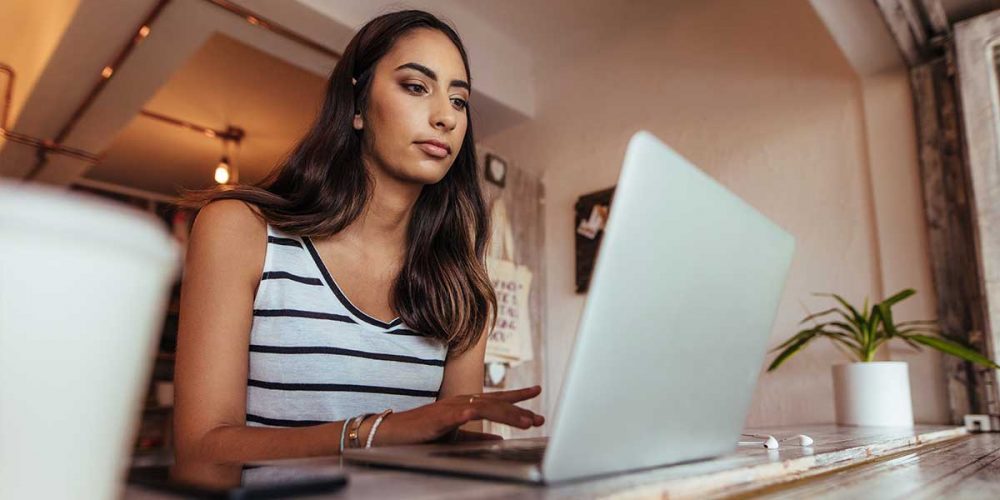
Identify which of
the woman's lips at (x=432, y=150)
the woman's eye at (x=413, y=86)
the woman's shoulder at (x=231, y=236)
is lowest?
the woman's shoulder at (x=231, y=236)

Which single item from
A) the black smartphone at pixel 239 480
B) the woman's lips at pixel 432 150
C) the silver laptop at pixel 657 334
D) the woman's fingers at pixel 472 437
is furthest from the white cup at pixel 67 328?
the woman's lips at pixel 432 150

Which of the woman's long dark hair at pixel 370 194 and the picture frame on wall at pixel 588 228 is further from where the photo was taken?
the picture frame on wall at pixel 588 228

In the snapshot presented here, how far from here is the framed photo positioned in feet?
8.68

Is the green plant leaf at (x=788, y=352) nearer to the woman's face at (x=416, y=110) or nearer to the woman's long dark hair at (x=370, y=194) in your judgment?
the woman's long dark hair at (x=370, y=194)

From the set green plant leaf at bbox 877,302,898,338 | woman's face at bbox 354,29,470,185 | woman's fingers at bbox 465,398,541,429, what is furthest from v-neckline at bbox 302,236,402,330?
green plant leaf at bbox 877,302,898,338

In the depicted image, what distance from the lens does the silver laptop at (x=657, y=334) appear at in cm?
40

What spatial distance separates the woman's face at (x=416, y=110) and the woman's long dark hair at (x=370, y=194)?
0.11 feet

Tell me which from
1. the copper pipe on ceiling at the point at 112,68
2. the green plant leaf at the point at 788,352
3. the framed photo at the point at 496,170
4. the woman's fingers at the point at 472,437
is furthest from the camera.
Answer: the framed photo at the point at 496,170

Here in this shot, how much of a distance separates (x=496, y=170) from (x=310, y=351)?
170 cm

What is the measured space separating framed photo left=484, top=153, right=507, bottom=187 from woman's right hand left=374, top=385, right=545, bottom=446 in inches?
77.5

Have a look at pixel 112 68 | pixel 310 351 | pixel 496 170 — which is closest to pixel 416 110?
pixel 310 351

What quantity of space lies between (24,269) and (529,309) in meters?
2.57

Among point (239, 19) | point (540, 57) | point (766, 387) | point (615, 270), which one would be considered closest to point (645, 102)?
point (540, 57)

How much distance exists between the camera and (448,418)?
26.1 inches
